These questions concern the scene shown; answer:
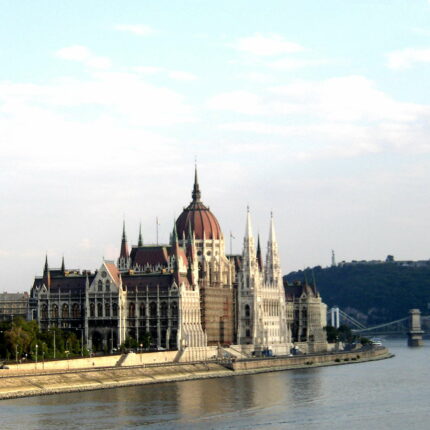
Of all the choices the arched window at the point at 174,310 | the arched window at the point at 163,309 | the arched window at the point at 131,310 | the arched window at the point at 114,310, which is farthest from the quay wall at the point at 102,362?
the arched window at the point at 114,310

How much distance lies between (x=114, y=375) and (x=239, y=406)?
28.7 meters

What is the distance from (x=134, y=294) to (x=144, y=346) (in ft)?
36.1

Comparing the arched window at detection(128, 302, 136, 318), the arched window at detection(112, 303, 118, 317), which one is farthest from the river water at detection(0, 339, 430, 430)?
the arched window at detection(112, 303, 118, 317)

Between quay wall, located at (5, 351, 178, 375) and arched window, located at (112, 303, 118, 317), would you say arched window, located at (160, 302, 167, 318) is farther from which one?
quay wall, located at (5, 351, 178, 375)

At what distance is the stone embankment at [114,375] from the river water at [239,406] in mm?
2445

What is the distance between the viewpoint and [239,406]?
124 m

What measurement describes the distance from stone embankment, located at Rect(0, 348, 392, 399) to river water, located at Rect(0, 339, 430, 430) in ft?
8.02

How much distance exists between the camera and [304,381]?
159875 mm

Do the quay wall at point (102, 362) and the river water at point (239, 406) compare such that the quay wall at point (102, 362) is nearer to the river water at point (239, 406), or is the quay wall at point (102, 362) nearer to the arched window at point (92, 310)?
the river water at point (239, 406)

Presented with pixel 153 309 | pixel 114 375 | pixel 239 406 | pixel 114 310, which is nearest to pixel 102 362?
pixel 114 375

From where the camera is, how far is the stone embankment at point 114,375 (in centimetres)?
13312

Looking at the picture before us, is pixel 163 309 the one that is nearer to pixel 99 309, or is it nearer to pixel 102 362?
pixel 99 309

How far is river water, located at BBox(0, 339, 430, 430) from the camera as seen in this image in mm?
110056

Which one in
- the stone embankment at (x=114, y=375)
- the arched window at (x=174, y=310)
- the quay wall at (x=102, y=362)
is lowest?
the stone embankment at (x=114, y=375)
